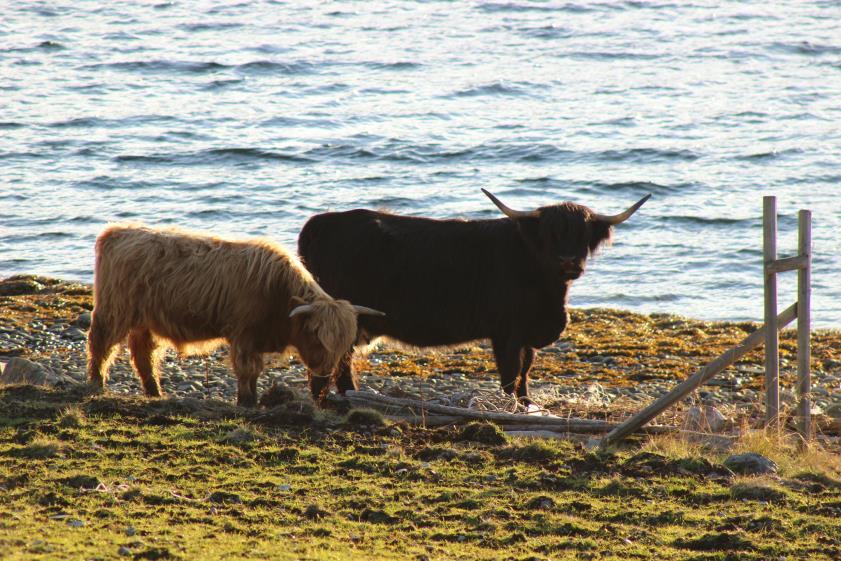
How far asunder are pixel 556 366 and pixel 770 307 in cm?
498

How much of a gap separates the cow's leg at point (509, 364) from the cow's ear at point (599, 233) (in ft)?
3.58

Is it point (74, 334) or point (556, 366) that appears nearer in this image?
point (556, 366)

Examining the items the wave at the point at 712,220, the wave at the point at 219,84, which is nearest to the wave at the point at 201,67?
the wave at the point at 219,84

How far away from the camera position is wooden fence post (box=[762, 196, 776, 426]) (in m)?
7.91

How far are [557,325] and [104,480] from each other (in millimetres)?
4479

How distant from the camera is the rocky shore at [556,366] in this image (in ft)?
32.8

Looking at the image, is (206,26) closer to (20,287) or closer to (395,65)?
(395,65)

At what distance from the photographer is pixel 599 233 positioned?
9867 millimetres

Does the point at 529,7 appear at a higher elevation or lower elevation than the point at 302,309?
lower

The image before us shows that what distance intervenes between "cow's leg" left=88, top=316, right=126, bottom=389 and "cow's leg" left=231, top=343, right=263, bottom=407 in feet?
3.19

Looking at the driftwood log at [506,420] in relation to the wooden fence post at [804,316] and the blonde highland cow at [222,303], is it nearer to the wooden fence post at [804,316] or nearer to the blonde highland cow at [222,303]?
the blonde highland cow at [222,303]

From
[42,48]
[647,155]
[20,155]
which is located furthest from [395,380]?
[42,48]

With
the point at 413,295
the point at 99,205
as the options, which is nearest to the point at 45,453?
the point at 413,295

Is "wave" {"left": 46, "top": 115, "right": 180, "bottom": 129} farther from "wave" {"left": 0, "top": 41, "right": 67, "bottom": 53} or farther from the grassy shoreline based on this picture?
the grassy shoreline
